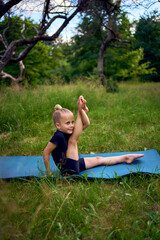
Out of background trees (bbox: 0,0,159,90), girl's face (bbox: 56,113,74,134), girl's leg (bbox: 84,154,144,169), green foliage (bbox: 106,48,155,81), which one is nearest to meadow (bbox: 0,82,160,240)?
girl's leg (bbox: 84,154,144,169)

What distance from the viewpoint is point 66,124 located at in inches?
84.0

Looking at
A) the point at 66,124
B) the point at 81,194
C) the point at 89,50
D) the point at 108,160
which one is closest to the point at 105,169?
the point at 108,160

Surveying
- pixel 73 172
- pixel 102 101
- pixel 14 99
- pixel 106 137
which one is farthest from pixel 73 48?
pixel 73 172

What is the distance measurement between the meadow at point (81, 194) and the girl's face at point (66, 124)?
59 centimetres

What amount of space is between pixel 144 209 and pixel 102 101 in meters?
4.77

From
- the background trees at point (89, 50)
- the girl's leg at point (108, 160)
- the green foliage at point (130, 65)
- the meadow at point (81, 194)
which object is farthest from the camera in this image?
the green foliage at point (130, 65)

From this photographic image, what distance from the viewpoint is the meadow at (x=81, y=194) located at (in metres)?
1.34

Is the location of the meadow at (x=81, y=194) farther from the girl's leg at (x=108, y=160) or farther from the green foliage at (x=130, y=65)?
the green foliage at (x=130, y=65)

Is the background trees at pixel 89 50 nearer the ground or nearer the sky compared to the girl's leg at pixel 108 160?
nearer the sky

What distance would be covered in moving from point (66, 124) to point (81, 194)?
2.65ft

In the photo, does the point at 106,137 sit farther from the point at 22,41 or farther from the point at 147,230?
the point at 22,41

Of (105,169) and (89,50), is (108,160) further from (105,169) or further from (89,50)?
(89,50)

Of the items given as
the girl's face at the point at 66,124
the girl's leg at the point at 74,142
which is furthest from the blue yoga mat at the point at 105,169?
the girl's face at the point at 66,124

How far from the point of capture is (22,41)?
4074 millimetres
